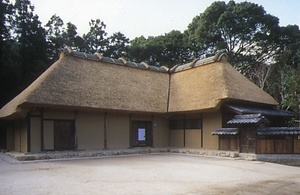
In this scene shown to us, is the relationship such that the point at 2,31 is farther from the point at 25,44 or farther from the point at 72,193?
the point at 72,193

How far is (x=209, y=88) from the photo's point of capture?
17.3 meters

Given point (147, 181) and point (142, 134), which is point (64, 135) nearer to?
point (142, 134)

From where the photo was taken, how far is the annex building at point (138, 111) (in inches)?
560

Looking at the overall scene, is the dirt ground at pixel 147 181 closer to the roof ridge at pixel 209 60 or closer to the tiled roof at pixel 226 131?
the tiled roof at pixel 226 131

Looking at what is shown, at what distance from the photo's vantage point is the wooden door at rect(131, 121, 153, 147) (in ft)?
59.5

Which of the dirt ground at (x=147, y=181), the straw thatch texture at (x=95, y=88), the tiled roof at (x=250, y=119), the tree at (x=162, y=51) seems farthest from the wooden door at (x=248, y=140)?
the tree at (x=162, y=51)

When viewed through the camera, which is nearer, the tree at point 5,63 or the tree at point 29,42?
the tree at point 5,63

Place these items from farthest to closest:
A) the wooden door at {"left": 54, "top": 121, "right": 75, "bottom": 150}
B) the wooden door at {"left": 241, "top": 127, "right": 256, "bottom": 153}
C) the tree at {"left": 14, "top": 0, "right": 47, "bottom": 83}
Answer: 1. the tree at {"left": 14, "top": 0, "right": 47, "bottom": 83}
2. the wooden door at {"left": 54, "top": 121, "right": 75, "bottom": 150}
3. the wooden door at {"left": 241, "top": 127, "right": 256, "bottom": 153}

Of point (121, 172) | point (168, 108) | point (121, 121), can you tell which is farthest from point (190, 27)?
point (121, 172)

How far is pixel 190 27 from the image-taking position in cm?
3422

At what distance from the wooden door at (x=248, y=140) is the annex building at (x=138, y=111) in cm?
5

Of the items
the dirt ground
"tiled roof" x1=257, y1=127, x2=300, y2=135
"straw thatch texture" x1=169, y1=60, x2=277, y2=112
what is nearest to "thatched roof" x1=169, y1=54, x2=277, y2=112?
"straw thatch texture" x1=169, y1=60, x2=277, y2=112

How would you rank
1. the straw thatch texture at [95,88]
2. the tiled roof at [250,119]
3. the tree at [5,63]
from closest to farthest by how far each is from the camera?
1. the tiled roof at [250,119]
2. the straw thatch texture at [95,88]
3. the tree at [5,63]

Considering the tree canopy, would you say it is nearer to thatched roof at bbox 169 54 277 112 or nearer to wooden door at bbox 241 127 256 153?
thatched roof at bbox 169 54 277 112
